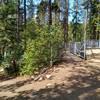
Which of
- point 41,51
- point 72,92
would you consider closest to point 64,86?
point 72,92

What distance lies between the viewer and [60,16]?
51.2 m

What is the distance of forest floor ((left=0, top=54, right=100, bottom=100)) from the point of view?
11165 mm

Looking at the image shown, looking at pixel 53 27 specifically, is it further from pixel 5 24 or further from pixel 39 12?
pixel 39 12

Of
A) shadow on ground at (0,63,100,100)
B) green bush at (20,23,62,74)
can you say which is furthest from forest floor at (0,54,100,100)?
green bush at (20,23,62,74)

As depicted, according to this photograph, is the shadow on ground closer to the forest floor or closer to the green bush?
the forest floor

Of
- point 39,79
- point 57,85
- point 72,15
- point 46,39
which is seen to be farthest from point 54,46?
point 72,15

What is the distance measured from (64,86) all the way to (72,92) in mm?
1388

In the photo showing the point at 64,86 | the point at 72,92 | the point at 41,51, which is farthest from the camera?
the point at 41,51

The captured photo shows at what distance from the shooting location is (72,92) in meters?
11.6

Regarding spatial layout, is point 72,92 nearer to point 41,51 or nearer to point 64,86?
point 64,86

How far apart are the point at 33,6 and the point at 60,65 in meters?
34.7

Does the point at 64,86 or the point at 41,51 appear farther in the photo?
the point at 41,51

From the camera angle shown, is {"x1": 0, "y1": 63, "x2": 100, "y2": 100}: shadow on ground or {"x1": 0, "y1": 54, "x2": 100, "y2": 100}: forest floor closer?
{"x1": 0, "y1": 63, "x2": 100, "y2": 100}: shadow on ground

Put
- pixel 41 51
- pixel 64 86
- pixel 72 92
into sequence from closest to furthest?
1. pixel 72 92
2. pixel 64 86
3. pixel 41 51
